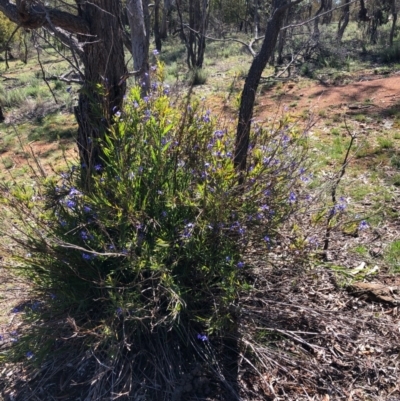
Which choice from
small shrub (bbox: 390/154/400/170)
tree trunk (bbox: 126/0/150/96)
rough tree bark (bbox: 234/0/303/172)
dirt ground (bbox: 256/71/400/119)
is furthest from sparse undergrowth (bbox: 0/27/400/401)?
dirt ground (bbox: 256/71/400/119)

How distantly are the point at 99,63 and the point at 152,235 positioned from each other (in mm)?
1377

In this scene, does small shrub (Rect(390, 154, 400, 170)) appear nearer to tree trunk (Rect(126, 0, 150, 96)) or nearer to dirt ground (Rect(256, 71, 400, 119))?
dirt ground (Rect(256, 71, 400, 119))

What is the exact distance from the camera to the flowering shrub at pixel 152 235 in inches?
104

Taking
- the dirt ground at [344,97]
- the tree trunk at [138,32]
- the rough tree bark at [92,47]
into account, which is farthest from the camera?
the dirt ground at [344,97]

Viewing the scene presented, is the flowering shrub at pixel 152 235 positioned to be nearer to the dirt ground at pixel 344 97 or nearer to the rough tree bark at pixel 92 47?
the rough tree bark at pixel 92 47

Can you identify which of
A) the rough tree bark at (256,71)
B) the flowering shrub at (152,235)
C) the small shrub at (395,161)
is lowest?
the small shrub at (395,161)

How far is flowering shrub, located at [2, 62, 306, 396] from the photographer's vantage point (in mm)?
2637

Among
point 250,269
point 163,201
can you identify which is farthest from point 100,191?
point 250,269

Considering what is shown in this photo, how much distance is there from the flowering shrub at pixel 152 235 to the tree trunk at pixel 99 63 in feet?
1.15

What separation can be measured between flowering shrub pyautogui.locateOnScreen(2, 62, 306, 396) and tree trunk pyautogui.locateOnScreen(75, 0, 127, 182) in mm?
351

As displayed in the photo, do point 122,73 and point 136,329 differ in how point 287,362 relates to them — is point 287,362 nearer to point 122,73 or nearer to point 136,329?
point 136,329

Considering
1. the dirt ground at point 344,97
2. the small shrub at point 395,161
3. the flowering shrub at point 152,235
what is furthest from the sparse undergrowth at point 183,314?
the dirt ground at point 344,97

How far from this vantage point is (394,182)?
5105 millimetres

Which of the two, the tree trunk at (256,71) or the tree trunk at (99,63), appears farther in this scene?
the tree trunk at (256,71)
